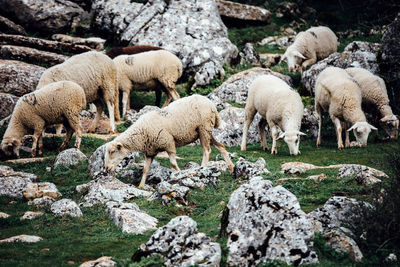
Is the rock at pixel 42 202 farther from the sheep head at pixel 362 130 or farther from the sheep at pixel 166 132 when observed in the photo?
the sheep head at pixel 362 130

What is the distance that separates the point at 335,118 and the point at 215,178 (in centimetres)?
708

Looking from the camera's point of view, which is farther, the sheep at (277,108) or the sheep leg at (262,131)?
the sheep leg at (262,131)

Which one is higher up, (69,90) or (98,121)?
(69,90)

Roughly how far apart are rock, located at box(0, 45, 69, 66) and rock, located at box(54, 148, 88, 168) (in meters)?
9.70

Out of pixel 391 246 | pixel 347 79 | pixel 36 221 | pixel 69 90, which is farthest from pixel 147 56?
pixel 391 246

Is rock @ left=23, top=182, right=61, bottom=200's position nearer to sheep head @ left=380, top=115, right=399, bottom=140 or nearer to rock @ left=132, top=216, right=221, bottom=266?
rock @ left=132, top=216, right=221, bottom=266

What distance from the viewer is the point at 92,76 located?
16969 mm

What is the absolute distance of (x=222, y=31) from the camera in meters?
26.9

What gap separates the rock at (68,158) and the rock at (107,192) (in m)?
2.49

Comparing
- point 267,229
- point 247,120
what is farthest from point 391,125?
point 267,229

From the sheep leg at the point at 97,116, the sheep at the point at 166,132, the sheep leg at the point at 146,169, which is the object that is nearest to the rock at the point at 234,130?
the sheep leg at the point at 97,116

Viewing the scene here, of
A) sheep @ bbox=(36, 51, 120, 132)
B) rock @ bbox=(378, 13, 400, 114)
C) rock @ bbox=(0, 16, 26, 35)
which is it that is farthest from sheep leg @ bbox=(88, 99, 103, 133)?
rock @ bbox=(378, 13, 400, 114)

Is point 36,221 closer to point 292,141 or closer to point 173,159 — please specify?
point 173,159

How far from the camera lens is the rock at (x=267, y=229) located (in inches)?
253
